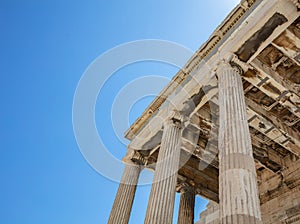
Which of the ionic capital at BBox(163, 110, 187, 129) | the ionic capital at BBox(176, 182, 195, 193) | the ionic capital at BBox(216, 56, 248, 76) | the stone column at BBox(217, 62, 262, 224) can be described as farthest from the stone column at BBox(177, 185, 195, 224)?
the ionic capital at BBox(216, 56, 248, 76)

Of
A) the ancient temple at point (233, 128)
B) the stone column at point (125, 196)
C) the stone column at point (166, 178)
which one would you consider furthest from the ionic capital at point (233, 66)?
the stone column at point (125, 196)

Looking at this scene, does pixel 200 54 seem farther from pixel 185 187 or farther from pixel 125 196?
pixel 185 187

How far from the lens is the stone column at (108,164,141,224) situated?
56.1ft

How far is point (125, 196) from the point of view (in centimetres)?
1814

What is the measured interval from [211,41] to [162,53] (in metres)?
6.13

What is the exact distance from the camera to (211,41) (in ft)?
53.3

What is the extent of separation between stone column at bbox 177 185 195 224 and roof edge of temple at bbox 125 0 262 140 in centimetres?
592

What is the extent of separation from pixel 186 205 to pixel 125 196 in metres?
5.14

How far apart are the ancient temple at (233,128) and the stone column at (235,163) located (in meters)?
0.03

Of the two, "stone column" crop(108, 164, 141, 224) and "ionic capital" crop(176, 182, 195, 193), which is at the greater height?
"ionic capital" crop(176, 182, 195, 193)

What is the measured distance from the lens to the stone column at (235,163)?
28.8ft

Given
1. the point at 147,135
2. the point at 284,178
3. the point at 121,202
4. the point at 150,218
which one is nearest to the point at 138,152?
the point at 147,135

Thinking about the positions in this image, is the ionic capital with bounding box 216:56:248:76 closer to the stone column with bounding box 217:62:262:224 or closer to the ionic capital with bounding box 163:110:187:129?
the stone column with bounding box 217:62:262:224

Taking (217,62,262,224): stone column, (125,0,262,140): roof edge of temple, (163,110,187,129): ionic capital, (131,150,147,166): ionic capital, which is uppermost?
(125,0,262,140): roof edge of temple
